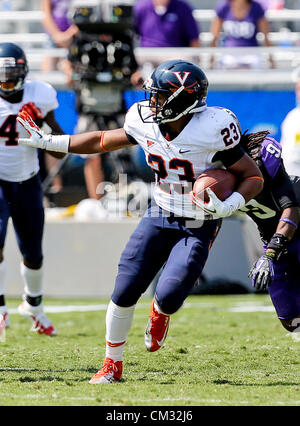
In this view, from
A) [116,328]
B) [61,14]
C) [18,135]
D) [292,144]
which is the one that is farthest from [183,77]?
[61,14]

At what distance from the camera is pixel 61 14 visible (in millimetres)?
9906

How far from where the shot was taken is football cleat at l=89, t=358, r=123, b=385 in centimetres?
428

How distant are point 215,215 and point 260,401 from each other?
1012 mm

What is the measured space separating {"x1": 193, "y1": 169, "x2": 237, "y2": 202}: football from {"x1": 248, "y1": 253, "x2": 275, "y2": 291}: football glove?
431mm

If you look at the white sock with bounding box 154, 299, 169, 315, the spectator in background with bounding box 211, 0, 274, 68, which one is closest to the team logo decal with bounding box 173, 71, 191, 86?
the white sock with bounding box 154, 299, 169, 315

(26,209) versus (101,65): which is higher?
(101,65)

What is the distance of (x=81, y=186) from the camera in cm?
962

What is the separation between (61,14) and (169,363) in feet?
19.7

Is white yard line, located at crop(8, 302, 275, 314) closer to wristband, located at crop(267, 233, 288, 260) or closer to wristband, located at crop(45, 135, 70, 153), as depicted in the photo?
wristband, located at crop(267, 233, 288, 260)

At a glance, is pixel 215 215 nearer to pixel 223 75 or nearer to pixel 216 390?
pixel 216 390

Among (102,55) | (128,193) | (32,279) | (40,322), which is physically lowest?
(128,193)

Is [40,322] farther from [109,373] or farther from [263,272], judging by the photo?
[263,272]

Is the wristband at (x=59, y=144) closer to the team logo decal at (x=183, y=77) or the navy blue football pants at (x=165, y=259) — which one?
the navy blue football pants at (x=165, y=259)

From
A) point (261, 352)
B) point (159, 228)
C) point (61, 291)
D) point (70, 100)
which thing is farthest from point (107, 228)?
point (159, 228)
